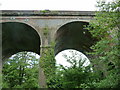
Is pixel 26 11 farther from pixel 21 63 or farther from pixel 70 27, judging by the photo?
pixel 21 63

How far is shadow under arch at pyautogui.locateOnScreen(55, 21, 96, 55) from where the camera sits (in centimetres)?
1357

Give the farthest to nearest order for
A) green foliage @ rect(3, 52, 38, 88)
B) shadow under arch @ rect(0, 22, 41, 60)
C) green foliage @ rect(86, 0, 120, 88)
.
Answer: green foliage @ rect(3, 52, 38, 88), shadow under arch @ rect(0, 22, 41, 60), green foliage @ rect(86, 0, 120, 88)

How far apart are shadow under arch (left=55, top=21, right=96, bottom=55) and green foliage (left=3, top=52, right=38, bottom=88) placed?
360 centimetres

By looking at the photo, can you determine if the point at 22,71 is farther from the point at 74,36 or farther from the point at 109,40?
the point at 109,40

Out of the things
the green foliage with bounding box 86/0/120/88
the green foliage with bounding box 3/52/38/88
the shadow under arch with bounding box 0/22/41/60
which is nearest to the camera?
the green foliage with bounding box 86/0/120/88

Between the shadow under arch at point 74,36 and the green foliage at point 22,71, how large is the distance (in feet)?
11.8

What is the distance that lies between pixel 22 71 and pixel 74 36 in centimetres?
635

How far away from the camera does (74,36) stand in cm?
1599

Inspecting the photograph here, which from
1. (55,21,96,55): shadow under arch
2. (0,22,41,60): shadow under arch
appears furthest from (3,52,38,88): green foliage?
(55,21,96,55): shadow under arch

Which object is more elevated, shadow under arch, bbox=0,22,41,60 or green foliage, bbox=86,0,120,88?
shadow under arch, bbox=0,22,41,60

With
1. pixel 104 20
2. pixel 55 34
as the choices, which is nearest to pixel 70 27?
pixel 55 34

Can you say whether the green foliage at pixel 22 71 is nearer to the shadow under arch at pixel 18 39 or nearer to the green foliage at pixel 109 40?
the shadow under arch at pixel 18 39

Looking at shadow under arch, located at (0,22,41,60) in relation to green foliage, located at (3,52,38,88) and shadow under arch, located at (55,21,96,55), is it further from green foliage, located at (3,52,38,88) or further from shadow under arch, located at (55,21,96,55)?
shadow under arch, located at (55,21,96,55)

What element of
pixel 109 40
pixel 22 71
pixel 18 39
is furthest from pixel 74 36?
pixel 109 40
